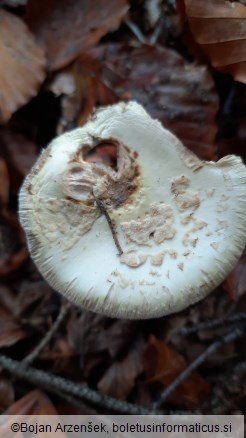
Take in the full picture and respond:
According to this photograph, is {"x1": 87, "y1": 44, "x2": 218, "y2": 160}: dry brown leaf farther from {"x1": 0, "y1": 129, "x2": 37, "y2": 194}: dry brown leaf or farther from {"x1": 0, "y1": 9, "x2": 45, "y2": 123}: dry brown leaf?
{"x1": 0, "y1": 129, "x2": 37, "y2": 194}: dry brown leaf

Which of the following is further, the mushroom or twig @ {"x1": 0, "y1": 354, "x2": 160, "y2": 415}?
twig @ {"x1": 0, "y1": 354, "x2": 160, "y2": 415}

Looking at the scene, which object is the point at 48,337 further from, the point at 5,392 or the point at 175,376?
the point at 175,376

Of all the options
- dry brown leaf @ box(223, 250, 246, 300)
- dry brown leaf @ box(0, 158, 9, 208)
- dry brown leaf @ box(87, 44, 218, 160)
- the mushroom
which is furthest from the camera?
dry brown leaf @ box(0, 158, 9, 208)

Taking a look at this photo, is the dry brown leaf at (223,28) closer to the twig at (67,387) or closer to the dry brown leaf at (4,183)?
the dry brown leaf at (4,183)

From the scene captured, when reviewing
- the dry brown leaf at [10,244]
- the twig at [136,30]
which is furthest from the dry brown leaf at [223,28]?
the dry brown leaf at [10,244]

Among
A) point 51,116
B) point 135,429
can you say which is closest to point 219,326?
point 135,429

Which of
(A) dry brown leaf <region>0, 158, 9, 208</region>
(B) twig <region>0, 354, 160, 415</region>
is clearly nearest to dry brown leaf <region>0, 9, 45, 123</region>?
(A) dry brown leaf <region>0, 158, 9, 208</region>
